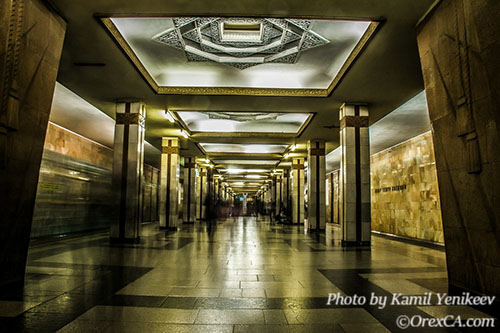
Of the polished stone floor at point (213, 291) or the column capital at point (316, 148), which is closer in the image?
the polished stone floor at point (213, 291)

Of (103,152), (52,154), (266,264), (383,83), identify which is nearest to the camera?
(266,264)

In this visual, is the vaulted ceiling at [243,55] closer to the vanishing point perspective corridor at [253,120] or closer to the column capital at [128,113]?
the vanishing point perspective corridor at [253,120]

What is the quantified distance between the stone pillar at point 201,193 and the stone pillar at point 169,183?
9828 mm

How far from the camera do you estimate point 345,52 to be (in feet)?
26.1

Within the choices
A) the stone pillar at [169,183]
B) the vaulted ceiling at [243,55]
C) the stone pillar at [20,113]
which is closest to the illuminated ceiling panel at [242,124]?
the stone pillar at [169,183]

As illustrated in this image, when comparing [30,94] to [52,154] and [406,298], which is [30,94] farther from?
[52,154]

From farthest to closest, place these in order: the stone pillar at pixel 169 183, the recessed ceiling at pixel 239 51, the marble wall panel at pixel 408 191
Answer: the stone pillar at pixel 169 183 < the marble wall panel at pixel 408 191 < the recessed ceiling at pixel 239 51

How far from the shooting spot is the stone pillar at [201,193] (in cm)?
2575

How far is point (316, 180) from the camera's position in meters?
16.0

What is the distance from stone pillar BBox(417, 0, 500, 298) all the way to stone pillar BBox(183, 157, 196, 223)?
17422mm

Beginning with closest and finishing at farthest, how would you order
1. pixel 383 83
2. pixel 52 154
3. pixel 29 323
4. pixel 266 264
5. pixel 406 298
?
Result: 1. pixel 29 323
2. pixel 406 298
3. pixel 266 264
4. pixel 383 83
5. pixel 52 154

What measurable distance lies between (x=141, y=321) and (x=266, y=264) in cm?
352

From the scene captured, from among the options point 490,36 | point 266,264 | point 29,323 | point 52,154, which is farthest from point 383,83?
point 52,154

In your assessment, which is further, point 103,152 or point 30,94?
point 103,152
